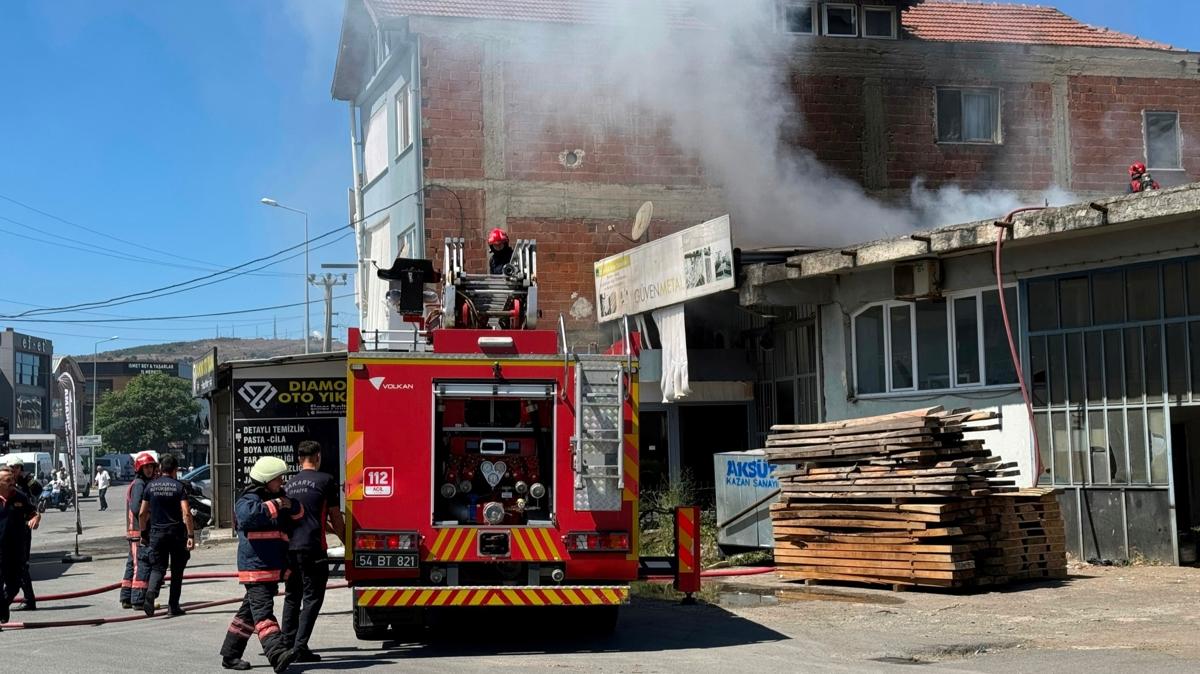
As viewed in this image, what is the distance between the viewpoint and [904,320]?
1598 centimetres

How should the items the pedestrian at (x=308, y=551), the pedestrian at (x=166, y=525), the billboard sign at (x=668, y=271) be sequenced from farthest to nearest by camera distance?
the billboard sign at (x=668, y=271), the pedestrian at (x=166, y=525), the pedestrian at (x=308, y=551)

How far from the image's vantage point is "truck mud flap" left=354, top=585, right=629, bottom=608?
9.24 metres

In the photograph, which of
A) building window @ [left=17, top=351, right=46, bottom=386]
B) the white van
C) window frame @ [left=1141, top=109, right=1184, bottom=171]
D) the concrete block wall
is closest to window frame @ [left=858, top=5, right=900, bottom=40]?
the concrete block wall

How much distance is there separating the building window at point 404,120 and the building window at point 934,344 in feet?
34.2

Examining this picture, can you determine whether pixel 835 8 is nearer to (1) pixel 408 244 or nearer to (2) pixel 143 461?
(1) pixel 408 244

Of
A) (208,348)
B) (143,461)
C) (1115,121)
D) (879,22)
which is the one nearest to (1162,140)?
(1115,121)

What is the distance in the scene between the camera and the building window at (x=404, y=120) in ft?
77.9

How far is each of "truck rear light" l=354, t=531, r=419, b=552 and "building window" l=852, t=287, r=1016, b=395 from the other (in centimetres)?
792

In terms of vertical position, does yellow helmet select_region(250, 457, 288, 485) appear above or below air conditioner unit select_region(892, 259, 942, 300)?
below

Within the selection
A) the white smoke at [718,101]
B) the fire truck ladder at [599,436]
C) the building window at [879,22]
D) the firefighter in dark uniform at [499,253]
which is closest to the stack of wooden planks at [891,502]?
the firefighter in dark uniform at [499,253]

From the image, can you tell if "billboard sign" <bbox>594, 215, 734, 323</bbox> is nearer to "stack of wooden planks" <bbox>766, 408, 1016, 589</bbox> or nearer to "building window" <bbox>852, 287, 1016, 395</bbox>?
"building window" <bbox>852, 287, 1016, 395</bbox>

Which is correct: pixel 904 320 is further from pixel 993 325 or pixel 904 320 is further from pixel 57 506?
pixel 57 506

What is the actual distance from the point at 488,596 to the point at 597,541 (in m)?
→ 0.89

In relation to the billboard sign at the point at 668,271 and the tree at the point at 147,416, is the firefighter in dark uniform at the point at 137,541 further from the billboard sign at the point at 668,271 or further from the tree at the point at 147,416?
the tree at the point at 147,416
